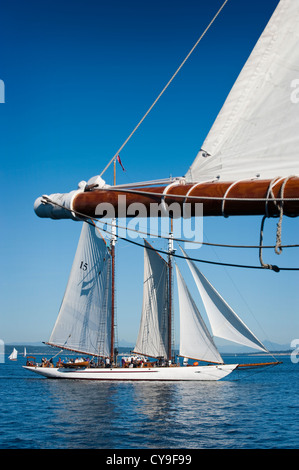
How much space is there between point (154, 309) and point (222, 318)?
8353mm

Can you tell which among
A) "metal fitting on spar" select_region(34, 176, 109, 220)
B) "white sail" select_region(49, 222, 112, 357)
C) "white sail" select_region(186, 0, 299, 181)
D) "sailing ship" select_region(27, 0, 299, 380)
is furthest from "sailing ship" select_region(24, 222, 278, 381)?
"white sail" select_region(186, 0, 299, 181)

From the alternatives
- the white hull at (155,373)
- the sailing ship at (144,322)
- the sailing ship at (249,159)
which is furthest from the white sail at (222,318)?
the sailing ship at (249,159)

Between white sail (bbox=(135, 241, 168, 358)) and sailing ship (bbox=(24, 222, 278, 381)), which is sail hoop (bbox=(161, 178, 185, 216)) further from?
white sail (bbox=(135, 241, 168, 358))

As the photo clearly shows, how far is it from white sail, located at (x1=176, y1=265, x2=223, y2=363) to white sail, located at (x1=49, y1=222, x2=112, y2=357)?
8376 millimetres

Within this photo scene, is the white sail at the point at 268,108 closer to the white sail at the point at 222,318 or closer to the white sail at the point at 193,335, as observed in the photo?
the white sail at the point at 222,318

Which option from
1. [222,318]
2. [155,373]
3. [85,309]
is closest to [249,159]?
[222,318]

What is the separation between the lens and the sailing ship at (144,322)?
54750 mm

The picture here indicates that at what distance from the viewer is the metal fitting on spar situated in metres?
10.0

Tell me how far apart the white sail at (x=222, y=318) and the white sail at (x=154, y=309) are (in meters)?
4.89

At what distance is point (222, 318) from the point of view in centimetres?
5347

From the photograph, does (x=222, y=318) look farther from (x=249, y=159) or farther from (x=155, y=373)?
(x=249, y=159)

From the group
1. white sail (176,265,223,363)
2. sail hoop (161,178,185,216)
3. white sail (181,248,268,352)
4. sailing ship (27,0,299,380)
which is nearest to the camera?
sailing ship (27,0,299,380)
